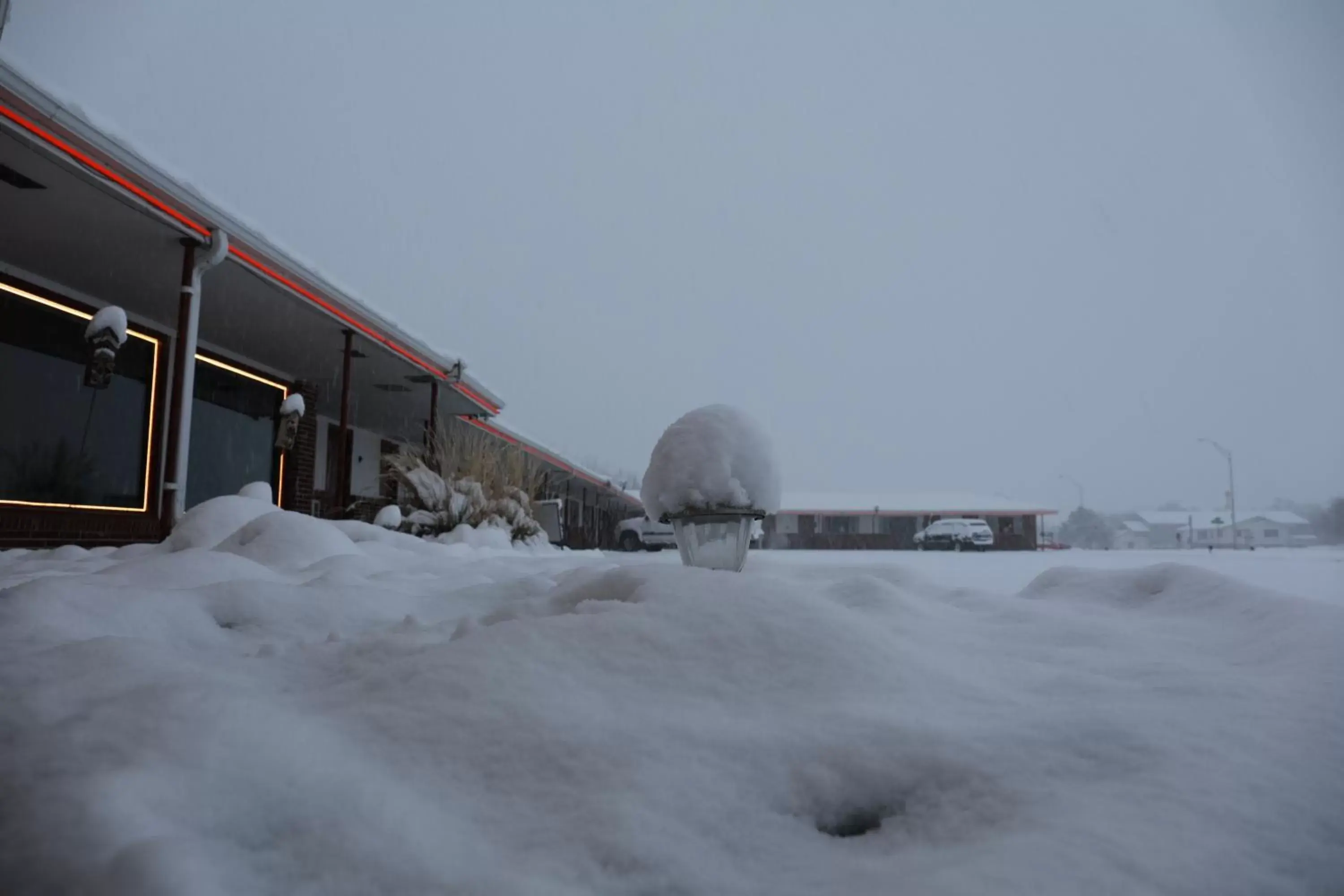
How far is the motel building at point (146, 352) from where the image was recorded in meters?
4.51

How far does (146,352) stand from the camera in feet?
24.2

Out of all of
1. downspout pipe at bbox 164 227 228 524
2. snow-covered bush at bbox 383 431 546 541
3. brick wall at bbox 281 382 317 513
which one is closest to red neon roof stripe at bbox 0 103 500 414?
downspout pipe at bbox 164 227 228 524

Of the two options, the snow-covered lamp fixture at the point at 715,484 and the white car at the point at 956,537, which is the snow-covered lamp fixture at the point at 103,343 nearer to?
the snow-covered lamp fixture at the point at 715,484

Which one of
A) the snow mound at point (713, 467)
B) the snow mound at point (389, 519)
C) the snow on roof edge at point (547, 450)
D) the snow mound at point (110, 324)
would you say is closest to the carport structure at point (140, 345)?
the snow mound at point (110, 324)

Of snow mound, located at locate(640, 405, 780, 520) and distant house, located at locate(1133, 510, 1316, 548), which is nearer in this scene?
snow mound, located at locate(640, 405, 780, 520)

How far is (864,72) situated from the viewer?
131500 mm

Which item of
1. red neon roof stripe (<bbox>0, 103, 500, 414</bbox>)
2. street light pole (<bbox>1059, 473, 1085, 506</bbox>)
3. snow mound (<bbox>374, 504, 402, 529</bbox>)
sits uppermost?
red neon roof stripe (<bbox>0, 103, 500, 414</bbox>)

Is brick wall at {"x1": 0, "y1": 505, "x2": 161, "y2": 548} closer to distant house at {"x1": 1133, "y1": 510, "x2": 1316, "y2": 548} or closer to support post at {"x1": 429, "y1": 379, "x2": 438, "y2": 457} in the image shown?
support post at {"x1": 429, "y1": 379, "x2": 438, "y2": 457}

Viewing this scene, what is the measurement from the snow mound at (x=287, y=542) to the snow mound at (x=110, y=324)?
3.47 m

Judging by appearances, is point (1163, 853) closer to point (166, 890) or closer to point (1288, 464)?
point (166, 890)

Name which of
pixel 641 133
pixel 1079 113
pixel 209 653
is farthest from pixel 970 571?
pixel 641 133

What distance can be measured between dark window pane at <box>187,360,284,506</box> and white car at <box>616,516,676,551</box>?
10961 mm

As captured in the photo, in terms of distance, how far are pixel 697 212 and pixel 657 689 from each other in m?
114

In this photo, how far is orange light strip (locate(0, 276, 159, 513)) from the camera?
603cm
